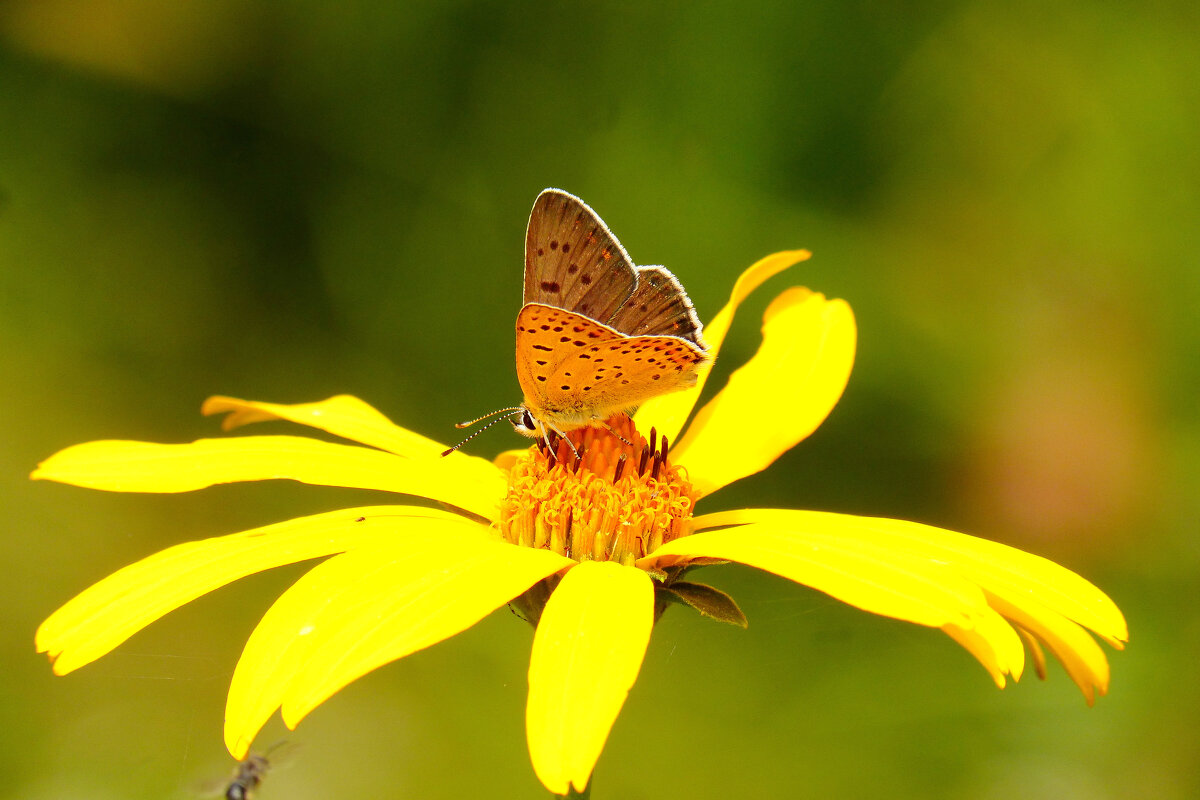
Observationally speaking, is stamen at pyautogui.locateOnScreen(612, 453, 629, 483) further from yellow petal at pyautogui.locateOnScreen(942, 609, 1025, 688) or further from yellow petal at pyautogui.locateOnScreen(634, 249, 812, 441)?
yellow petal at pyautogui.locateOnScreen(942, 609, 1025, 688)

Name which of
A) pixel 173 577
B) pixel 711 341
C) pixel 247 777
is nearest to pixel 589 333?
pixel 711 341

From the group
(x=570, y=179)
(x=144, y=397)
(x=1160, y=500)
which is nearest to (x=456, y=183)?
(x=570, y=179)

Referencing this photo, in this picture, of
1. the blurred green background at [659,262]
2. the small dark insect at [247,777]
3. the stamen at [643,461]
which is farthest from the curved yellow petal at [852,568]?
the blurred green background at [659,262]

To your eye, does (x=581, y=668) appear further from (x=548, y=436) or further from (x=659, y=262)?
(x=659, y=262)

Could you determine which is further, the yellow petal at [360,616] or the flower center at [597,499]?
the flower center at [597,499]

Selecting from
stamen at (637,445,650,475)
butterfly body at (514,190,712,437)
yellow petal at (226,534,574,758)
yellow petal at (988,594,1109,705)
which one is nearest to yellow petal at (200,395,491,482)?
butterfly body at (514,190,712,437)

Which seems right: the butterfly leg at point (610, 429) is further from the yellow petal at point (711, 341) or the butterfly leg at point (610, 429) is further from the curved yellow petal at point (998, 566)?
the curved yellow petal at point (998, 566)
